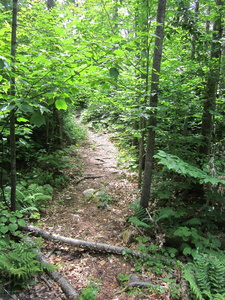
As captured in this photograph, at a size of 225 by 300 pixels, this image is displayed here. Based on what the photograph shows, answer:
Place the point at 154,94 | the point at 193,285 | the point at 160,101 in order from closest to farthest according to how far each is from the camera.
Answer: the point at 193,285, the point at 154,94, the point at 160,101

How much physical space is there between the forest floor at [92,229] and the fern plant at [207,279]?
17.3 inches

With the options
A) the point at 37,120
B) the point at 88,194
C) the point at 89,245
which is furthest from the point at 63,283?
the point at 88,194

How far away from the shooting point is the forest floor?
3.13 metres

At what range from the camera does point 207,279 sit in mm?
3137

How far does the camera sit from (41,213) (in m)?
5.27

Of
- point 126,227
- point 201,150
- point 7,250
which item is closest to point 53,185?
point 126,227

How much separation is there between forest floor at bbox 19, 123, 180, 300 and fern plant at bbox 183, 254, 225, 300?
44 centimetres

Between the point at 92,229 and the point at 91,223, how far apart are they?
0.29 meters

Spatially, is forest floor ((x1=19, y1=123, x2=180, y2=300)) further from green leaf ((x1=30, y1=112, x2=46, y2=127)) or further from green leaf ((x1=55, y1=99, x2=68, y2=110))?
green leaf ((x1=55, y1=99, x2=68, y2=110))

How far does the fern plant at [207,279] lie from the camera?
2881mm

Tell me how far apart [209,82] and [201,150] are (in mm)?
1972

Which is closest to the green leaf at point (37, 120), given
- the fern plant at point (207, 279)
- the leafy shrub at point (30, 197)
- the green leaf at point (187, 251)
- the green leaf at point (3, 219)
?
the green leaf at point (3, 219)

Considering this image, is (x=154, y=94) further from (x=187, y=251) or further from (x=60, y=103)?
(x=187, y=251)

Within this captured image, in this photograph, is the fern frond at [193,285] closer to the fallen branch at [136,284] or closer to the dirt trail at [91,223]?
the fallen branch at [136,284]
